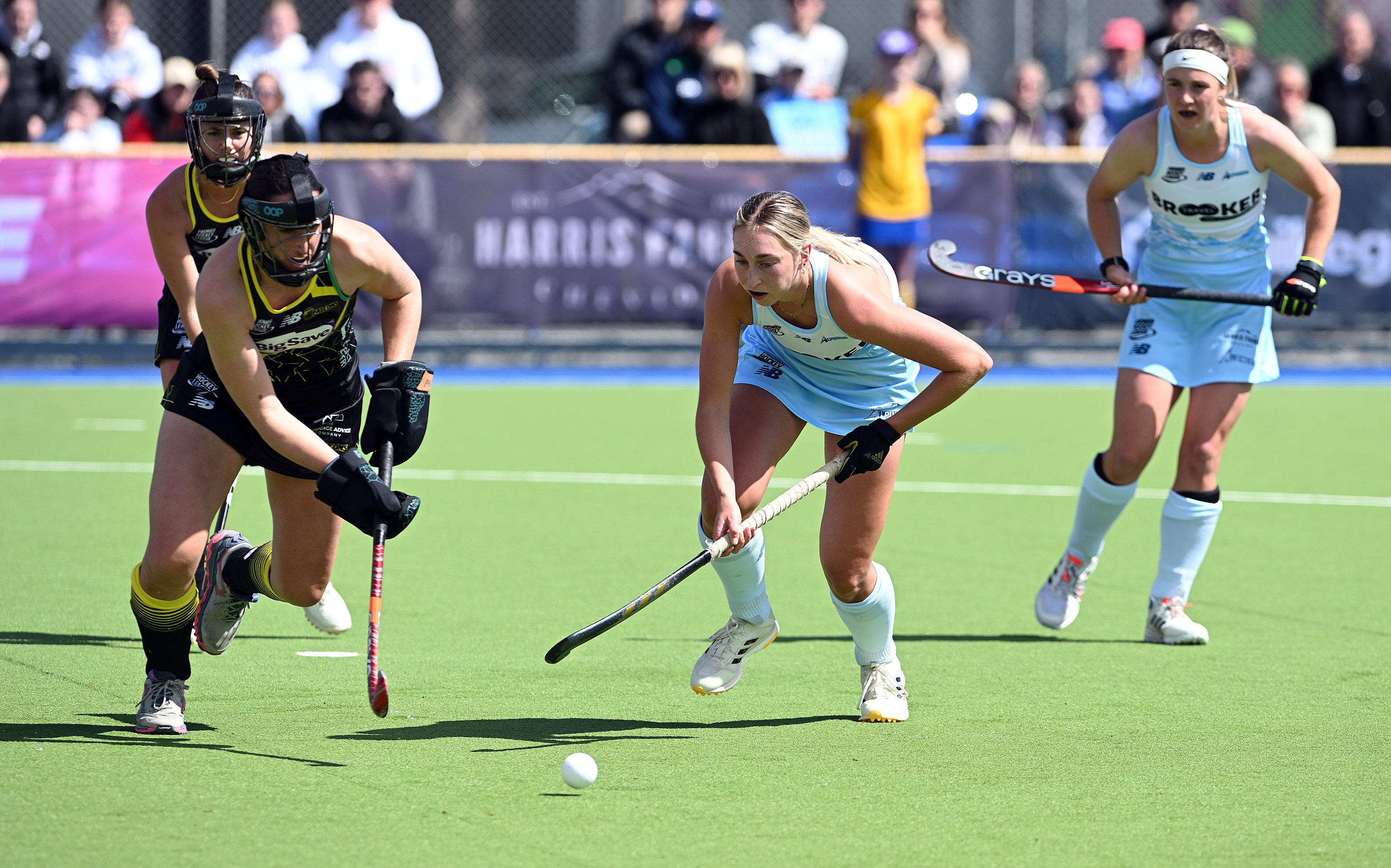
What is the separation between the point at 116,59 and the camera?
14.1 m

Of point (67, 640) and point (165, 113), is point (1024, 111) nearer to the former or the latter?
point (165, 113)

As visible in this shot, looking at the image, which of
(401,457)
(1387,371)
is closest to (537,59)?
(1387,371)

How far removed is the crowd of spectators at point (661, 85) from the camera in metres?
13.2

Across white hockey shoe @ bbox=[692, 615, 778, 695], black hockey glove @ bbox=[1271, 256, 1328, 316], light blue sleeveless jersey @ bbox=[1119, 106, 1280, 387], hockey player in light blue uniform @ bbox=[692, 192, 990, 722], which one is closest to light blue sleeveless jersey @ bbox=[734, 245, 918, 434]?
hockey player in light blue uniform @ bbox=[692, 192, 990, 722]

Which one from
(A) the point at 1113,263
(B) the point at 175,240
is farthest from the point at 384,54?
(A) the point at 1113,263

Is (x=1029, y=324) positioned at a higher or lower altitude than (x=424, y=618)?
lower

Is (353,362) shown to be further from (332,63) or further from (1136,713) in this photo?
(332,63)

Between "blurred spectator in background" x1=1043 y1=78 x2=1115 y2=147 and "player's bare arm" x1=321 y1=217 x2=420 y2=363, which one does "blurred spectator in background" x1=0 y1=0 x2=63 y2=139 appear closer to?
"blurred spectator in background" x1=1043 y1=78 x2=1115 y2=147

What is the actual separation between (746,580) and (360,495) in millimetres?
1124

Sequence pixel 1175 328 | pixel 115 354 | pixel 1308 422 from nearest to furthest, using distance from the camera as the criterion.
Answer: pixel 1175 328
pixel 1308 422
pixel 115 354

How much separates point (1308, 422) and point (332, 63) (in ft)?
25.6

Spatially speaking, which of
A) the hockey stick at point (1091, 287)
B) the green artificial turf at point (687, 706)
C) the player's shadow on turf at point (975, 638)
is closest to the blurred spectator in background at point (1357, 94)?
the green artificial turf at point (687, 706)

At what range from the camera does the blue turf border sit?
12867 millimetres

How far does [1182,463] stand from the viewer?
5.84m
